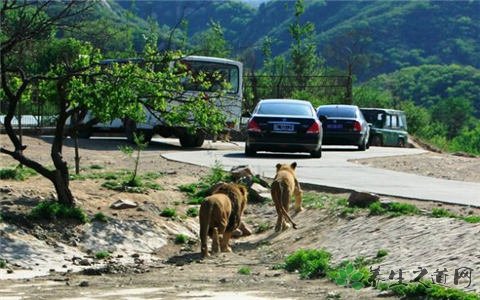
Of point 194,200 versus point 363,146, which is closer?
point 194,200

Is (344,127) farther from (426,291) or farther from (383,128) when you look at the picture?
(426,291)

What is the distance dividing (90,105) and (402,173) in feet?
29.7

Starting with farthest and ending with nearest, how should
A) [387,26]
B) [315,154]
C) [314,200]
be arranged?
[387,26], [315,154], [314,200]

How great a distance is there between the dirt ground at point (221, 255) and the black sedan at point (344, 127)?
551 inches

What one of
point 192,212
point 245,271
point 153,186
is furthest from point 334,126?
point 245,271

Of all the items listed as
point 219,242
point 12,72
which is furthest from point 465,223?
point 12,72

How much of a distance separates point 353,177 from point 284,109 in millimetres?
7385

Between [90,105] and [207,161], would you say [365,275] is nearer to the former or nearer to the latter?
[90,105]

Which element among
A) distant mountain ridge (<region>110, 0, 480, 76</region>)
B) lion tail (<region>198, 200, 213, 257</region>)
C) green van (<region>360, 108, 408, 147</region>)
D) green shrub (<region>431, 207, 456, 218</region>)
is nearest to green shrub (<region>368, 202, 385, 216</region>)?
green shrub (<region>431, 207, 456, 218</region>)

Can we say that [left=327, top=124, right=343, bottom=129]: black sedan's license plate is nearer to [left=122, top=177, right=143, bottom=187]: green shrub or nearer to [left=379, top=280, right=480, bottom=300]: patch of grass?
[left=122, top=177, right=143, bottom=187]: green shrub

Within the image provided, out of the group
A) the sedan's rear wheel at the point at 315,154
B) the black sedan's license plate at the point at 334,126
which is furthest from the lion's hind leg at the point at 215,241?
the black sedan's license plate at the point at 334,126

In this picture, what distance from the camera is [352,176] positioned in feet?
70.6

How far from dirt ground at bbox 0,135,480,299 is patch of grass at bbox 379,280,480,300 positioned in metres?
0.22

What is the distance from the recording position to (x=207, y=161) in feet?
82.3
